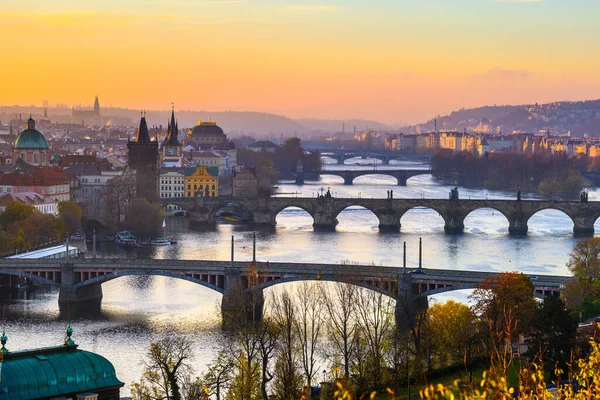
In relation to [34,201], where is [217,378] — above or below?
below

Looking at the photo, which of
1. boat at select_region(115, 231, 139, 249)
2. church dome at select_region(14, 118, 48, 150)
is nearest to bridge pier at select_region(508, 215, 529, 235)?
boat at select_region(115, 231, 139, 249)

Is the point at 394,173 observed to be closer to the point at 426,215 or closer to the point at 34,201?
the point at 426,215

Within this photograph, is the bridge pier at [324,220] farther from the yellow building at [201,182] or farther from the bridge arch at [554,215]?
the yellow building at [201,182]

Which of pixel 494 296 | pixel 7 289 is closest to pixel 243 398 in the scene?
pixel 494 296

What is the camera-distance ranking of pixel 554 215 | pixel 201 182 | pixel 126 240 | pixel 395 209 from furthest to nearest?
pixel 201 182, pixel 554 215, pixel 395 209, pixel 126 240

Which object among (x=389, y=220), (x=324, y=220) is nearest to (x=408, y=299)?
(x=389, y=220)

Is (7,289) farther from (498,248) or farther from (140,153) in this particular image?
(140,153)
